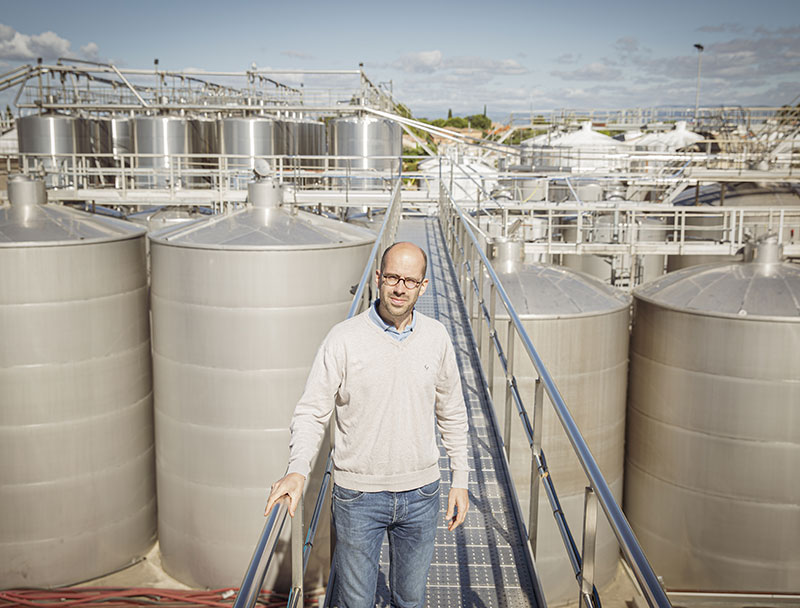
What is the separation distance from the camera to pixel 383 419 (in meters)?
3.16

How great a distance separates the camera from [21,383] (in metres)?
11.0

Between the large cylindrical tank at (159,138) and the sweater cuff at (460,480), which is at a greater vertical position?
the large cylindrical tank at (159,138)

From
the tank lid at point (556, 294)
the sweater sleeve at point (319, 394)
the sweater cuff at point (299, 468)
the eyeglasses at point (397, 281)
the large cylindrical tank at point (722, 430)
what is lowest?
the large cylindrical tank at point (722, 430)

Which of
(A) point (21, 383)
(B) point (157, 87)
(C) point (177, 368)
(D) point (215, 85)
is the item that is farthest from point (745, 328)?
(D) point (215, 85)

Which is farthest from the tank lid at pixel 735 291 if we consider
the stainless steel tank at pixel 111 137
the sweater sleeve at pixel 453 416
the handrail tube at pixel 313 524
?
the stainless steel tank at pixel 111 137

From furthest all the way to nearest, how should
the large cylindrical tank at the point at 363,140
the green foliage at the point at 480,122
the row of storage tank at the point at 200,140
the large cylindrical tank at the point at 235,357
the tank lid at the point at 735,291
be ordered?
the green foliage at the point at 480,122 < the row of storage tank at the point at 200,140 < the large cylindrical tank at the point at 363,140 < the tank lid at the point at 735,291 < the large cylindrical tank at the point at 235,357

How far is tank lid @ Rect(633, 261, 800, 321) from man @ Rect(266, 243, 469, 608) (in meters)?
10.3

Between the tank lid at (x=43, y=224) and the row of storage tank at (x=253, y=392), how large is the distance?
1.8 inches

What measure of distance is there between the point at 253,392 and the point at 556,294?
17.7 ft

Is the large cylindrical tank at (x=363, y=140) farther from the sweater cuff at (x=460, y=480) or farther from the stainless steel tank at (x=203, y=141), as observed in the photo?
the sweater cuff at (x=460, y=480)

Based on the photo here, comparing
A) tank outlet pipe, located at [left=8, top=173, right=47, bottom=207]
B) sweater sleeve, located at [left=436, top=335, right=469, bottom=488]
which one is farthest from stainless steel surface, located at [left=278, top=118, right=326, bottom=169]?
sweater sleeve, located at [left=436, top=335, right=469, bottom=488]

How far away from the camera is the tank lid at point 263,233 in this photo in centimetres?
1073

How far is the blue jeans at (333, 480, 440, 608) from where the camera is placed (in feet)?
10.6

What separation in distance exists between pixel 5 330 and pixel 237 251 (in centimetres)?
362
